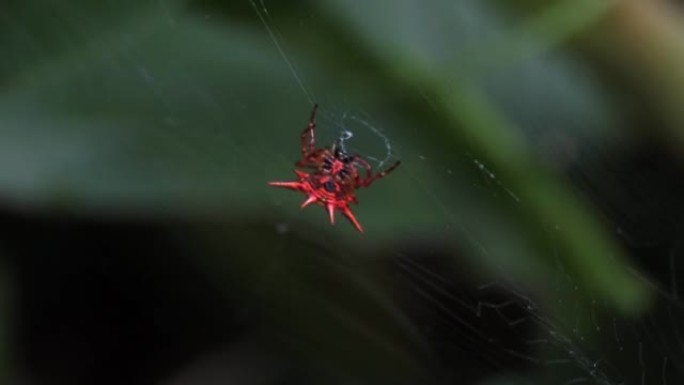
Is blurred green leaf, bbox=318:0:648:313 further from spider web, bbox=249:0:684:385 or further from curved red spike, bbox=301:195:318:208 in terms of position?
curved red spike, bbox=301:195:318:208

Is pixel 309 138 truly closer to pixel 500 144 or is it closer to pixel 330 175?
pixel 330 175

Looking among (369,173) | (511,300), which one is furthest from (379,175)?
(511,300)

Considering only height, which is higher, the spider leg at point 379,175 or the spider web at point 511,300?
the spider leg at point 379,175

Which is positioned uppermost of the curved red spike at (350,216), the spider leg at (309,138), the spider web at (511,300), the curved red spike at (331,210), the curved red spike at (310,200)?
the spider leg at (309,138)

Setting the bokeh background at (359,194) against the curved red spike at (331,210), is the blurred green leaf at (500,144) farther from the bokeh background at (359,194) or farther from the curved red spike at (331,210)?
the curved red spike at (331,210)

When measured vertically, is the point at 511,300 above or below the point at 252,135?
below

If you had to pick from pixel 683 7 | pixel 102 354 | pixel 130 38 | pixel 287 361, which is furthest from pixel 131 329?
pixel 683 7

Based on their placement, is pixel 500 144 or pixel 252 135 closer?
pixel 500 144

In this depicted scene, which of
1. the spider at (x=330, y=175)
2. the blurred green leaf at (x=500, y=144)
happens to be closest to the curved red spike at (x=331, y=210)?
the spider at (x=330, y=175)
